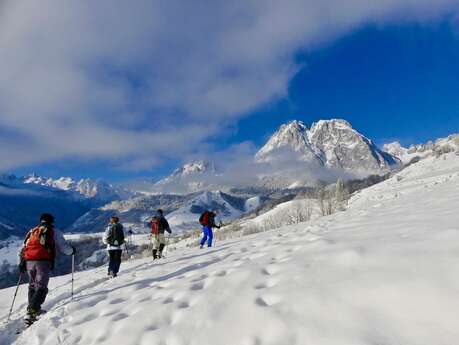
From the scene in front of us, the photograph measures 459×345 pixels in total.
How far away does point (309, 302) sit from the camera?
19.8 feet

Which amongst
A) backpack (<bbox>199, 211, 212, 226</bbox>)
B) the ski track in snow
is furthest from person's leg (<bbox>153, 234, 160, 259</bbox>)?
the ski track in snow

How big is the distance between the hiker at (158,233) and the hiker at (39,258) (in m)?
9.66

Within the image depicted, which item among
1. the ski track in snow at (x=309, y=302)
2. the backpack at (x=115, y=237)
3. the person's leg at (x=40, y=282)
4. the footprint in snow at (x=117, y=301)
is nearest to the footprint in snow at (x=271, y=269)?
the ski track in snow at (x=309, y=302)

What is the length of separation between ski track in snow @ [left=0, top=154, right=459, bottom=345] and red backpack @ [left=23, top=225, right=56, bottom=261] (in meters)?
1.89

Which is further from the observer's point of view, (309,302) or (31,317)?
(31,317)

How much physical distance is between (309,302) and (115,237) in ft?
42.3

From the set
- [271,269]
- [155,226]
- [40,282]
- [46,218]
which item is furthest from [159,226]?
[271,269]

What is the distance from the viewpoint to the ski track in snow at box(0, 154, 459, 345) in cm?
514

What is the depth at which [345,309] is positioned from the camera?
559cm

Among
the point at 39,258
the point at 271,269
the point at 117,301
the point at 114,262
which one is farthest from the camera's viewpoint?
the point at 114,262

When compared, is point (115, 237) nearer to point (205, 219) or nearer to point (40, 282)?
point (40, 282)

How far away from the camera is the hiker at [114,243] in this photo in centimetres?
1662

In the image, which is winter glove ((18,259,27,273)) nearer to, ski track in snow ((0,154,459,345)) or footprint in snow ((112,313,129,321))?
ski track in snow ((0,154,459,345))

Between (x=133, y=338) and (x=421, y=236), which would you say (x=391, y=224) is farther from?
(x=133, y=338)
